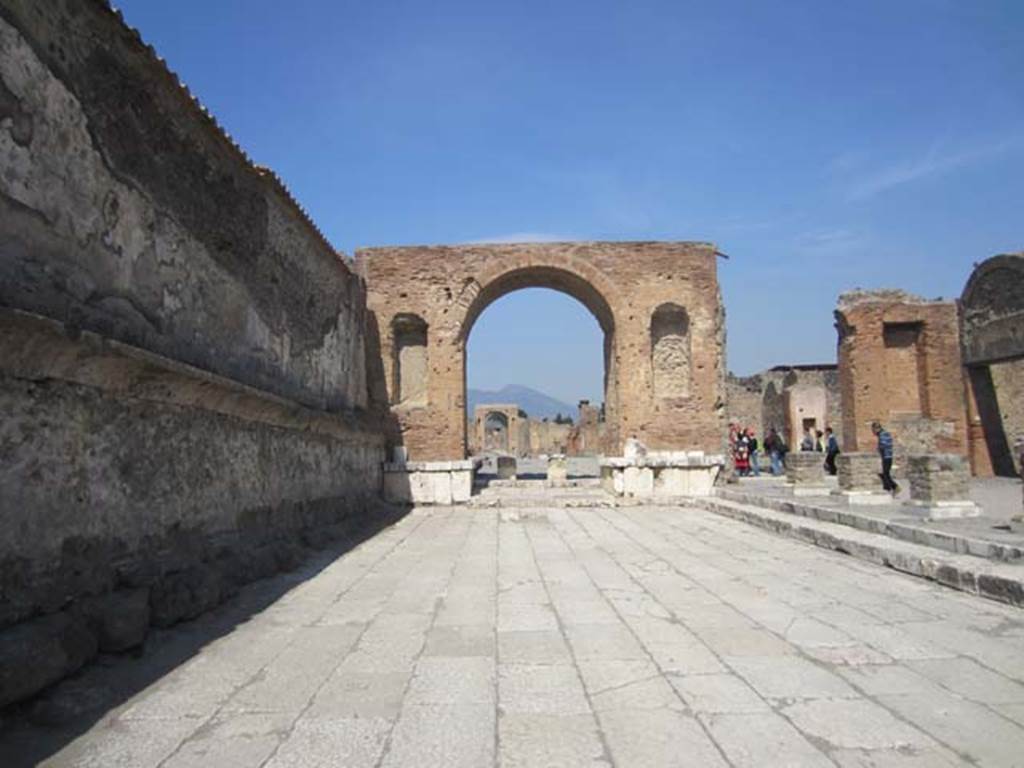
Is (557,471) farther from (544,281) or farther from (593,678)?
(593,678)

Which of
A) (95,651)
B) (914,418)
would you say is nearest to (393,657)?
(95,651)

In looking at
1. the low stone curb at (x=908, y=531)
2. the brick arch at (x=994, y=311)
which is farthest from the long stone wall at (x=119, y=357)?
the brick arch at (x=994, y=311)

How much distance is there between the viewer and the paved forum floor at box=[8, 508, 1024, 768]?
9.33ft

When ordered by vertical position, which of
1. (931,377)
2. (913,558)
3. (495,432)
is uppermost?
(495,432)

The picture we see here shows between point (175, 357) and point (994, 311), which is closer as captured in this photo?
point (175, 357)

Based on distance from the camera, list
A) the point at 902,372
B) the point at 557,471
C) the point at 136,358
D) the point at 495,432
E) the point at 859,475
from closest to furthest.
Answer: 1. the point at 136,358
2. the point at 859,475
3. the point at 557,471
4. the point at 902,372
5. the point at 495,432

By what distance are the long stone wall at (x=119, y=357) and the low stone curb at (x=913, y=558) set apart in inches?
202

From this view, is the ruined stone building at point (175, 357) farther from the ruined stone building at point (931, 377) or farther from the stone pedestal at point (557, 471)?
the stone pedestal at point (557, 471)

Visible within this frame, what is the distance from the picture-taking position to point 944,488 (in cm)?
840

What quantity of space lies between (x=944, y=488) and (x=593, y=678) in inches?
249

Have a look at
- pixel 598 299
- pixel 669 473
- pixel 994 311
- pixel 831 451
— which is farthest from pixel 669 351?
pixel 994 311

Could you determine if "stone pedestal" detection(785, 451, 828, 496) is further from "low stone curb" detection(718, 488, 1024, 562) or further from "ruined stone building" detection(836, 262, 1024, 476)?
"ruined stone building" detection(836, 262, 1024, 476)

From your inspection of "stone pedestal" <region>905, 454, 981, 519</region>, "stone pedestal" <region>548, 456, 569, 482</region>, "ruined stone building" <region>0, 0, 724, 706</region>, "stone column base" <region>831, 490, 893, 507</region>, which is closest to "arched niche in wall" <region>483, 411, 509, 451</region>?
"stone pedestal" <region>548, 456, 569, 482</region>

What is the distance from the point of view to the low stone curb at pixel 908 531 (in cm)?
598
